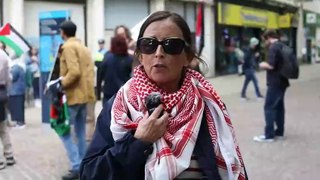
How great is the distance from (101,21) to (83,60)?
14.0 m

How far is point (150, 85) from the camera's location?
7.20 ft

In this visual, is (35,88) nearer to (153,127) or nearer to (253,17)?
(153,127)

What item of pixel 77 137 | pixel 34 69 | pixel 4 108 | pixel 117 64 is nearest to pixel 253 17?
pixel 34 69

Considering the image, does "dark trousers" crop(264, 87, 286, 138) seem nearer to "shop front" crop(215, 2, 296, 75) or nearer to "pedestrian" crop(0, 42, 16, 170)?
"pedestrian" crop(0, 42, 16, 170)

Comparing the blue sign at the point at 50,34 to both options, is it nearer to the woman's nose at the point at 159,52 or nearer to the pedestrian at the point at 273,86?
the pedestrian at the point at 273,86

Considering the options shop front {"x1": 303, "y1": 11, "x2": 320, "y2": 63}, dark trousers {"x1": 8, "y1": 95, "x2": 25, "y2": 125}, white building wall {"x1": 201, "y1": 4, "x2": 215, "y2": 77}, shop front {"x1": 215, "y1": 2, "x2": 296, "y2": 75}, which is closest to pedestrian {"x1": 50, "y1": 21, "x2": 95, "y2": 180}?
dark trousers {"x1": 8, "y1": 95, "x2": 25, "y2": 125}

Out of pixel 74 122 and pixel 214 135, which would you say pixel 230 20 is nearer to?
pixel 74 122

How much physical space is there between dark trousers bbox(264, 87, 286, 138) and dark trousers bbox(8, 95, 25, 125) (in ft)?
17.1

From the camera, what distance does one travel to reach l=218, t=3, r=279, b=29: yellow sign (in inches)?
1101

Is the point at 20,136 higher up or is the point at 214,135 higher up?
the point at 214,135

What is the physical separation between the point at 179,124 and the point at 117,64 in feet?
17.1

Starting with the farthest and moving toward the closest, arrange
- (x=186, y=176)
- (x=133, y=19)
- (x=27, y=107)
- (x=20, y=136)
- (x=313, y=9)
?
(x=313, y=9), (x=133, y=19), (x=27, y=107), (x=20, y=136), (x=186, y=176)

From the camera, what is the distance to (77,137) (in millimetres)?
6906

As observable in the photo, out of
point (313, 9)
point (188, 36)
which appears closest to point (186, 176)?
point (188, 36)
